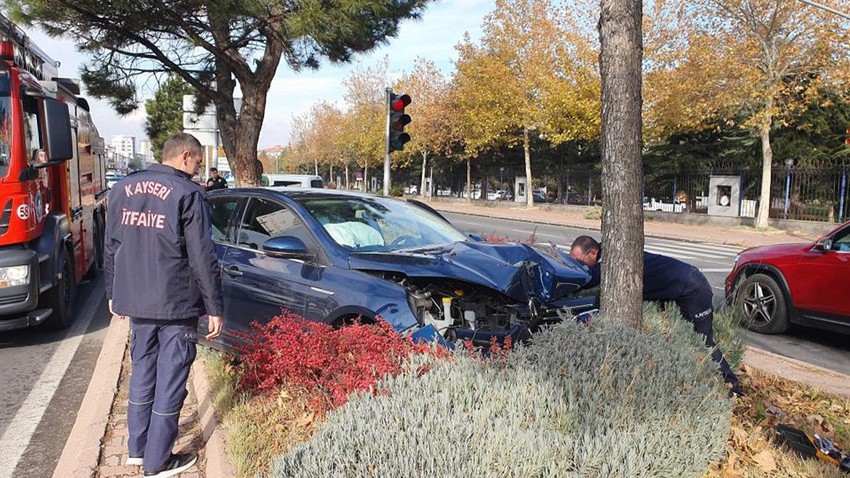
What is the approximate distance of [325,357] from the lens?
3.55 meters

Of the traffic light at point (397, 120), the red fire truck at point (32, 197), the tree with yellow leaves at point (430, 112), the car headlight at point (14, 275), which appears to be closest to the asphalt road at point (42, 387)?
the red fire truck at point (32, 197)

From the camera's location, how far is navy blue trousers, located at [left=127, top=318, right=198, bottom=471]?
337 centimetres

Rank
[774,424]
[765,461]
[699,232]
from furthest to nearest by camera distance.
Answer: [699,232] → [774,424] → [765,461]

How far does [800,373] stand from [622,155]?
2.84 metres

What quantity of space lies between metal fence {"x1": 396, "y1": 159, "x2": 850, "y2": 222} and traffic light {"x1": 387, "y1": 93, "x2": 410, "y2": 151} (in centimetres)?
785

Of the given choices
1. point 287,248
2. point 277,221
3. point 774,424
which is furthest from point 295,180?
point 774,424

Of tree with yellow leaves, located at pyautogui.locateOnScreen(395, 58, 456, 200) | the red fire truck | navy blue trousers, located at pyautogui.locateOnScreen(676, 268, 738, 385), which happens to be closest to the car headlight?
the red fire truck

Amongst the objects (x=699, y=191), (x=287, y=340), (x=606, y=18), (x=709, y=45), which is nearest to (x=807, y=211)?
(x=699, y=191)

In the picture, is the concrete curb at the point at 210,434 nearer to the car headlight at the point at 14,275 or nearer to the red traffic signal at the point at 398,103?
the car headlight at the point at 14,275

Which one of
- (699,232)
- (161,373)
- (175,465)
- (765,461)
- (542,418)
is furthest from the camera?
(699,232)

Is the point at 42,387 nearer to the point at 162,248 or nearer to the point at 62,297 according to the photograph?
the point at 62,297

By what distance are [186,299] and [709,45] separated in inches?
917

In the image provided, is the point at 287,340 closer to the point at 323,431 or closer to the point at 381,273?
the point at 381,273

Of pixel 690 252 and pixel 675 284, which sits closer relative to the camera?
pixel 675 284
